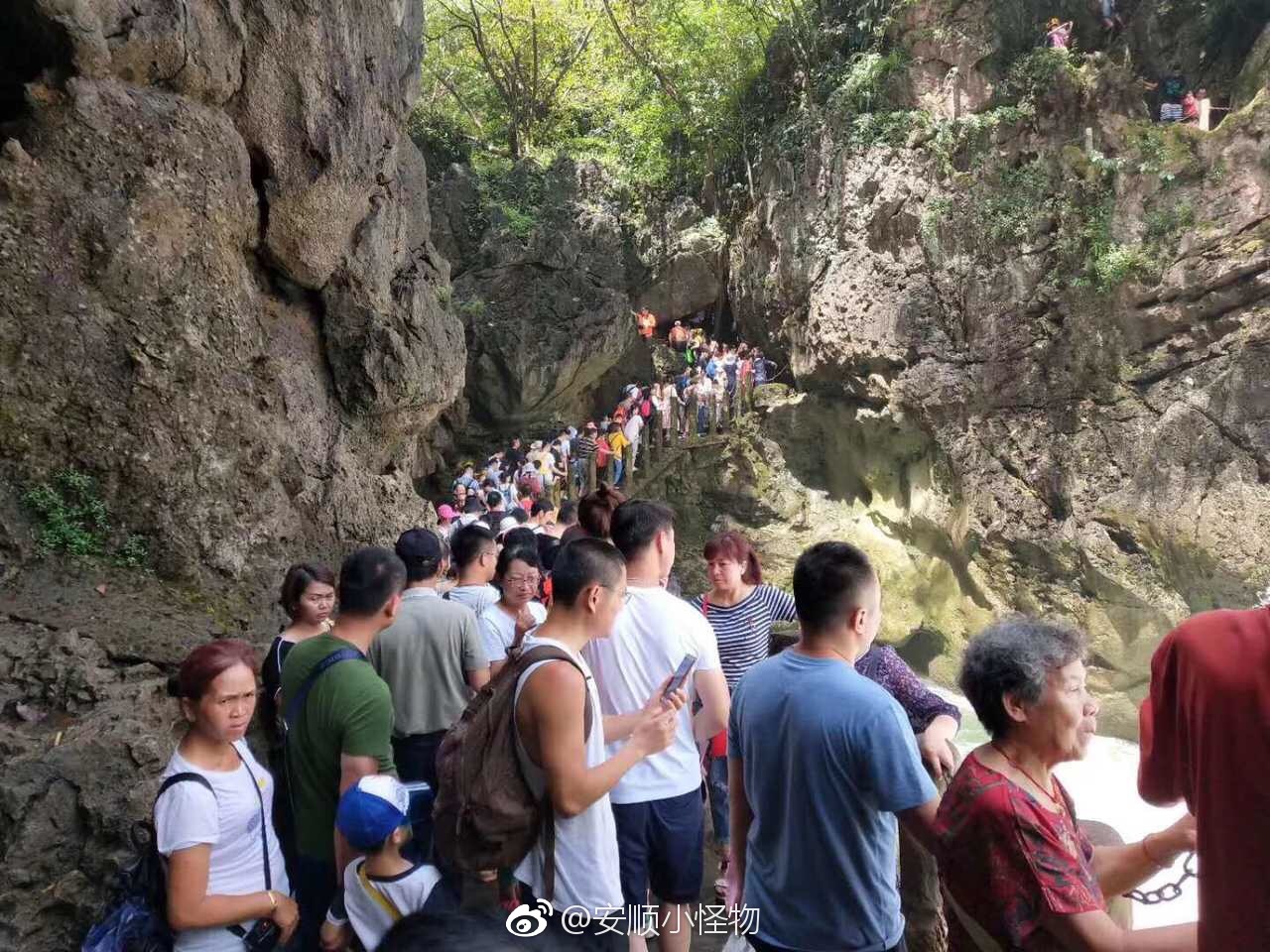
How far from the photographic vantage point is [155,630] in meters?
4.60

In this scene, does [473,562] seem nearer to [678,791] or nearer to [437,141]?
[678,791]

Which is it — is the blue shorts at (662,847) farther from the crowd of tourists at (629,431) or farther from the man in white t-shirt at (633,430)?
the man in white t-shirt at (633,430)

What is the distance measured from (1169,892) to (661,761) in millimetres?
1330

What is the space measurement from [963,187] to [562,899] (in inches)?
567

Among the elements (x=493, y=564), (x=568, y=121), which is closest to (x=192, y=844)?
(x=493, y=564)

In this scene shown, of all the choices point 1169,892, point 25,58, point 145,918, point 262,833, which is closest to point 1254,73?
point 1169,892

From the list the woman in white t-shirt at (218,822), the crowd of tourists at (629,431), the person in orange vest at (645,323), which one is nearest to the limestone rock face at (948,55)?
the crowd of tourists at (629,431)

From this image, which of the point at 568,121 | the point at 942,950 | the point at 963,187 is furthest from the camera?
the point at 568,121

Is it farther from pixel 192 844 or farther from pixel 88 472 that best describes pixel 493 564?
pixel 88 472

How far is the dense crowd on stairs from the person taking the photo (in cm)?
145

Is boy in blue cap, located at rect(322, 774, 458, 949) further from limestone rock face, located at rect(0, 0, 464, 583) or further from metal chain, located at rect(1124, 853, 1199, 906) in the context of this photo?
limestone rock face, located at rect(0, 0, 464, 583)

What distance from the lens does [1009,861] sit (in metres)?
1.63

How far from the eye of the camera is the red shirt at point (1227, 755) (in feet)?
4.42

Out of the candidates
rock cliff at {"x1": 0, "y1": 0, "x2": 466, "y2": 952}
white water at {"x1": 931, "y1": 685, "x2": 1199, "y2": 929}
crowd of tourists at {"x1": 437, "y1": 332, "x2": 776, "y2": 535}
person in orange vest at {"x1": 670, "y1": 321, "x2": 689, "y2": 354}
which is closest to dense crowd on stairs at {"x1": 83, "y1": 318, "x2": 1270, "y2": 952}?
rock cliff at {"x1": 0, "y1": 0, "x2": 466, "y2": 952}
